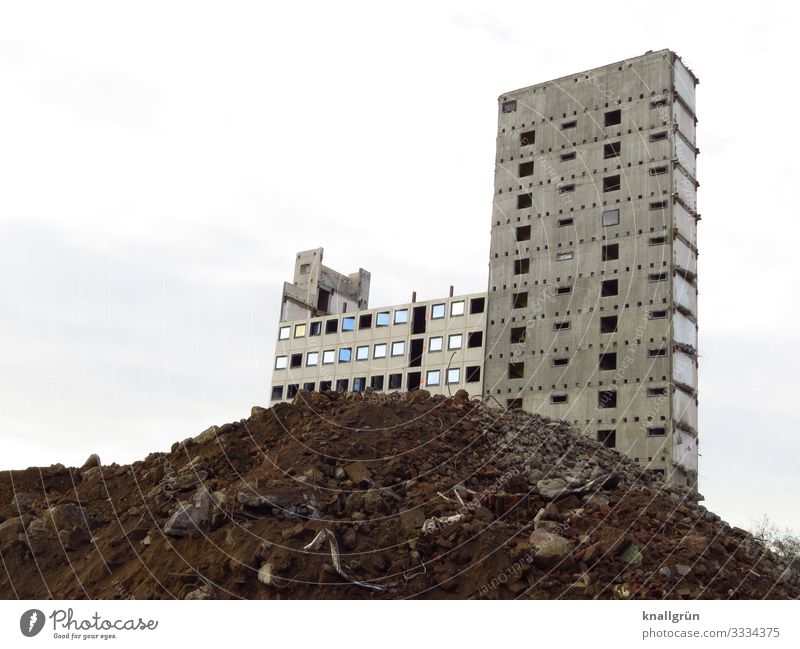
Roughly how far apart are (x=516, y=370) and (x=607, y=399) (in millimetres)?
8171

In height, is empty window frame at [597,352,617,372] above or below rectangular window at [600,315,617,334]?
below

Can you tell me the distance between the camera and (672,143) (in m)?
62.2

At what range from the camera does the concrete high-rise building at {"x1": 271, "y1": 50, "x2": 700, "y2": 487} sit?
59156 mm

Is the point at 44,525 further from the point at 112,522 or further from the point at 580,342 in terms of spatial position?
the point at 580,342

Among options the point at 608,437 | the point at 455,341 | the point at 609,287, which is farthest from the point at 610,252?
the point at 455,341

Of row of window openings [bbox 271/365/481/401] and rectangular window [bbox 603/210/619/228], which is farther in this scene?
row of window openings [bbox 271/365/481/401]

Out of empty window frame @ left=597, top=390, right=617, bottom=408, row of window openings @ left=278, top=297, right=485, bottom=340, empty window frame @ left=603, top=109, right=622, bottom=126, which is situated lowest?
empty window frame @ left=597, top=390, right=617, bottom=408

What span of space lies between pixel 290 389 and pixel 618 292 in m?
32.0

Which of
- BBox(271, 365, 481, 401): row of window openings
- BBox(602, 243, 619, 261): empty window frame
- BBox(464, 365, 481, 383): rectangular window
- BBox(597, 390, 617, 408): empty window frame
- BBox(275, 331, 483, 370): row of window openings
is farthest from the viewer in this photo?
BBox(275, 331, 483, 370): row of window openings

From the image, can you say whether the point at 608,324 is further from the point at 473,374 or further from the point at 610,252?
the point at 473,374

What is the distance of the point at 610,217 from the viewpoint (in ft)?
208
